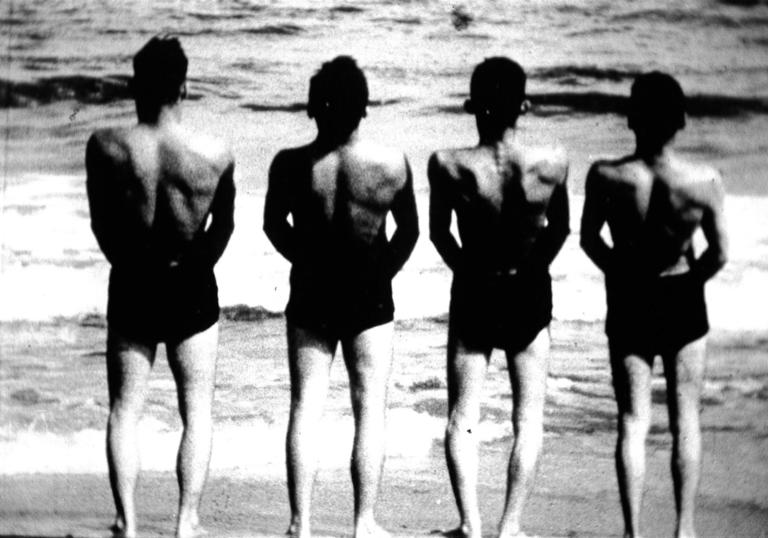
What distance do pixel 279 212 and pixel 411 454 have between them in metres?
1.47

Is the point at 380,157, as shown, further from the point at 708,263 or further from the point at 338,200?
the point at 708,263

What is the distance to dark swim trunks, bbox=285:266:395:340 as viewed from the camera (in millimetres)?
4703

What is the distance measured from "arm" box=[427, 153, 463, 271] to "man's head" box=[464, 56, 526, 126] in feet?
0.90

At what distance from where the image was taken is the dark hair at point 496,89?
4723mm

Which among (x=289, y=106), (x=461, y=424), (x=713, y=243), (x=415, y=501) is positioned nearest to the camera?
(x=461, y=424)

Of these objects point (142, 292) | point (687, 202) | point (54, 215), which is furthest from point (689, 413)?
point (54, 215)

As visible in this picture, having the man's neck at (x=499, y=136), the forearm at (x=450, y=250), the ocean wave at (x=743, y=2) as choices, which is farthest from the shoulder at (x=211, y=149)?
the ocean wave at (x=743, y=2)

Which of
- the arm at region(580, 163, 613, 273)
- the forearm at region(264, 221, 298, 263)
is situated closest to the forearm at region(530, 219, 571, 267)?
the arm at region(580, 163, 613, 273)

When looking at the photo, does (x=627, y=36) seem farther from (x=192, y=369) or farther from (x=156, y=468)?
(x=156, y=468)

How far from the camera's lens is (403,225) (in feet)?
15.7

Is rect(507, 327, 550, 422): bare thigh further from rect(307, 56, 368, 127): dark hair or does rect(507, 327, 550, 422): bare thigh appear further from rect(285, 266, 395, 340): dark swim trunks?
rect(307, 56, 368, 127): dark hair

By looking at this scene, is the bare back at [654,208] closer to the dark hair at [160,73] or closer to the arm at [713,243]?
the arm at [713,243]

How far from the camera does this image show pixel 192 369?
15.5ft

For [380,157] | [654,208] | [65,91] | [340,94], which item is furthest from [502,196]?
[65,91]
